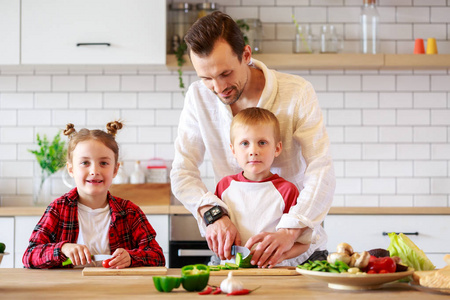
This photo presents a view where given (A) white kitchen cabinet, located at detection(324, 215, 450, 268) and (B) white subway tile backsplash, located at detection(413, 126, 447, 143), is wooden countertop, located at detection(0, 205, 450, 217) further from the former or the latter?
(B) white subway tile backsplash, located at detection(413, 126, 447, 143)

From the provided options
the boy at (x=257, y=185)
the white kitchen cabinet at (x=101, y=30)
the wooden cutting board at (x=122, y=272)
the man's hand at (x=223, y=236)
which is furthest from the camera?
the white kitchen cabinet at (x=101, y=30)

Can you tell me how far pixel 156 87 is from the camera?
4.13 metres

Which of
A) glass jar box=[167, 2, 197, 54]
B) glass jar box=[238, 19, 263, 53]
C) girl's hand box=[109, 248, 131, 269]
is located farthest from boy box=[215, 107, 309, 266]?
glass jar box=[167, 2, 197, 54]

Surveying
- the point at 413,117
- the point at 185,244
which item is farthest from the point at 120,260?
the point at 413,117

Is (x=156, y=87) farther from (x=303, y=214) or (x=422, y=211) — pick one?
(x=303, y=214)

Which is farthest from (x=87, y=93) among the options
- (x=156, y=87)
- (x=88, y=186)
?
(x=88, y=186)

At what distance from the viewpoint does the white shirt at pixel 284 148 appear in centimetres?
200

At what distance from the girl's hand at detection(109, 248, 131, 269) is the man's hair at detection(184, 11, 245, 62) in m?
0.68

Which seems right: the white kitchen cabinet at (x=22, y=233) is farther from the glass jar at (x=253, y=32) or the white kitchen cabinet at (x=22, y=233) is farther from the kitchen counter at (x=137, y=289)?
the kitchen counter at (x=137, y=289)

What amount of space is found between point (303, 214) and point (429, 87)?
2539mm

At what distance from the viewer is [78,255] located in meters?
1.84

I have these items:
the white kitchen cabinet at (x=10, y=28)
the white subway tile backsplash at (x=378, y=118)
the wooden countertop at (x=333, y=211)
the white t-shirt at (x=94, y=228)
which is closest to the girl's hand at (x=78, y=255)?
the white t-shirt at (x=94, y=228)

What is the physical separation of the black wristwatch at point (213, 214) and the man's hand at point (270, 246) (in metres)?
0.21

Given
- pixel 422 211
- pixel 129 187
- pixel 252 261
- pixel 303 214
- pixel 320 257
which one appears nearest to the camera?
pixel 252 261
